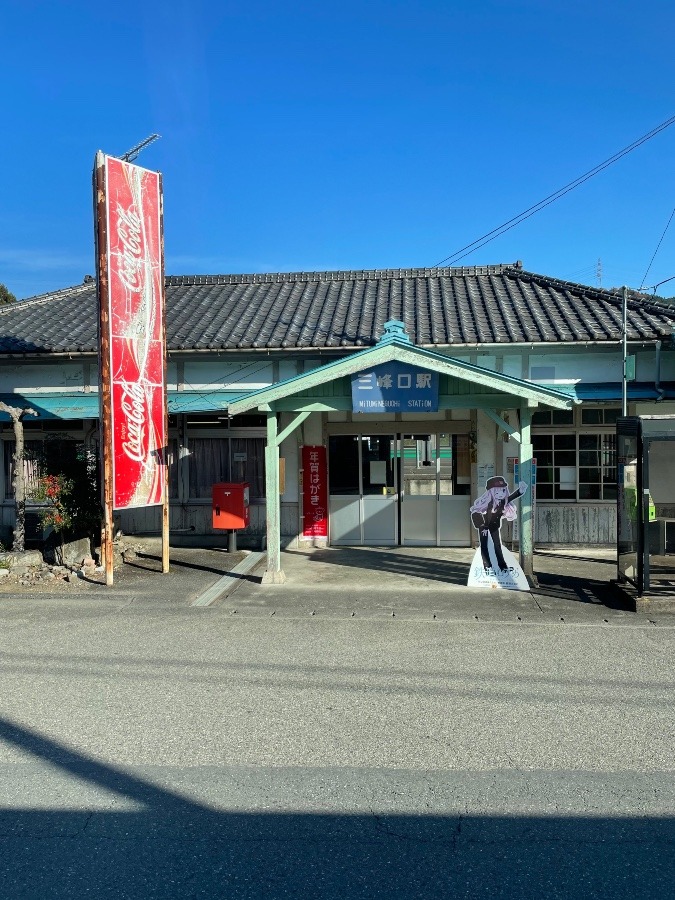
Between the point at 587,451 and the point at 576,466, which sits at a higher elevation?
the point at 587,451

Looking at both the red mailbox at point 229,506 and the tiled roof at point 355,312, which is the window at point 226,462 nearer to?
the red mailbox at point 229,506

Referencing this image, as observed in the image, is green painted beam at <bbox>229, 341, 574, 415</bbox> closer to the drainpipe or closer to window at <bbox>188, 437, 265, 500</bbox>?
the drainpipe

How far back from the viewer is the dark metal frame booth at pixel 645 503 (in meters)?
8.49

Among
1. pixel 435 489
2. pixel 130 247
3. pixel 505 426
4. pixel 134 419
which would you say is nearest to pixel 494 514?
pixel 505 426

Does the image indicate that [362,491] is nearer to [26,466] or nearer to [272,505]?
[272,505]

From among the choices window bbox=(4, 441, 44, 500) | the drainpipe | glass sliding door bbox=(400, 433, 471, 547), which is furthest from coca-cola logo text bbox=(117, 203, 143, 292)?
the drainpipe

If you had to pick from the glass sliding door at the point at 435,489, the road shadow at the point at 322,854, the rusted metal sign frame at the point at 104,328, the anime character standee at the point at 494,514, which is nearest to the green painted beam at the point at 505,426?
the anime character standee at the point at 494,514

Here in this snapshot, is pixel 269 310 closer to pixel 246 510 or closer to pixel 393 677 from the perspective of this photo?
pixel 246 510

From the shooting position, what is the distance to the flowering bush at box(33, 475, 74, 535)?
1047cm

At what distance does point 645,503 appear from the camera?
27.7ft

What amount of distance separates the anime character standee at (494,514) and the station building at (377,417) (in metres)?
2.31

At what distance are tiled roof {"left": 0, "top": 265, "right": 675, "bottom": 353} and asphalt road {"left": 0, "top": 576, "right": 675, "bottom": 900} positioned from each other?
5.99 metres

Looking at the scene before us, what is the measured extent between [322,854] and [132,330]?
7.98 m

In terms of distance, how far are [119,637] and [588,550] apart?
8.10 meters
